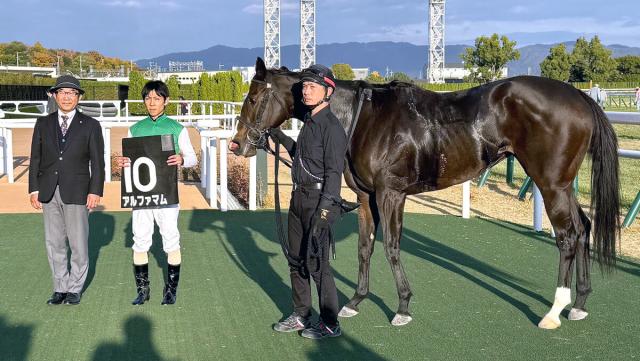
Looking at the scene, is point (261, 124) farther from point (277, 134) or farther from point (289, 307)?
point (289, 307)

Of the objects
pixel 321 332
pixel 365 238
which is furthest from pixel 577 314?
pixel 321 332

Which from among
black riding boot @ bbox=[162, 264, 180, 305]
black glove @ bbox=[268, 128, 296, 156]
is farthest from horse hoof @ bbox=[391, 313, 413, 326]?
black riding boot @ bbox=[162, 264, 180, 305]

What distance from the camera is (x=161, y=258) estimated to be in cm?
655

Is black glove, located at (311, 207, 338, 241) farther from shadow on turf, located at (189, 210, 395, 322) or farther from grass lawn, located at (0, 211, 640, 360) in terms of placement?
shadow on turf, located at (189, 210, 395, 322)

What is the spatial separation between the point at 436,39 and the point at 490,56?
43706 mm

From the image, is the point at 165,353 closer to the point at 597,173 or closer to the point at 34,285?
the point at 34,285

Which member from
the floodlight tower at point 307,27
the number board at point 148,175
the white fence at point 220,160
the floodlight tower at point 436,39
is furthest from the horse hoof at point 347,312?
the floodlight tower at point 436,39

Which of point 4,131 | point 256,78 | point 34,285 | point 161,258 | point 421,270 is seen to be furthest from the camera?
point 4,131

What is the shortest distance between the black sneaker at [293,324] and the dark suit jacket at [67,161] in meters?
1.66

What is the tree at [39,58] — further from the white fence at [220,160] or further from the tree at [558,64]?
the white fence at [220,160]

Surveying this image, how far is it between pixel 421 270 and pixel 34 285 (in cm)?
315

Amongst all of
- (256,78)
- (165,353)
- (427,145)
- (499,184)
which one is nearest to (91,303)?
(165,353)

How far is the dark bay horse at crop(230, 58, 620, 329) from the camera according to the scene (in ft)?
15.3

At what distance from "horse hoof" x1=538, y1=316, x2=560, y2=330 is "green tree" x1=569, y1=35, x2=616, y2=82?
60.0 metres
